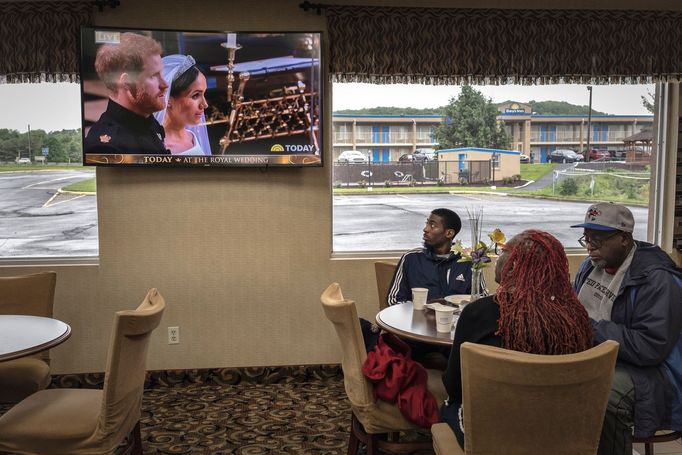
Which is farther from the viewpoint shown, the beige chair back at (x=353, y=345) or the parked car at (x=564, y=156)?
the parked car at (x=564, y=156)

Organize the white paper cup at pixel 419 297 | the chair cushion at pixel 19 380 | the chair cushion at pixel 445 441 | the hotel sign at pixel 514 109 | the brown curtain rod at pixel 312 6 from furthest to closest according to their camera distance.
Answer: the hotel sign at pixel 514 109
the brown curtain rod at pixel 312 6
the chair cushion at pixel 19 380
the white paper cup at pixel 419 297
the chair cushion at pixel 445 441

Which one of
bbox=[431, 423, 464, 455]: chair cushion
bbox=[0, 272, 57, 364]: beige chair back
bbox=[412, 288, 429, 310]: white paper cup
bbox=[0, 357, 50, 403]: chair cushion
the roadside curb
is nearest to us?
bbox=[431, 423, 464, 455]: chair cushion

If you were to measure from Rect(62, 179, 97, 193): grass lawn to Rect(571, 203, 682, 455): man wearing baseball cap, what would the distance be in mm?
3332

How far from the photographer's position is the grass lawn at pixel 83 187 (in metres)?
4.30

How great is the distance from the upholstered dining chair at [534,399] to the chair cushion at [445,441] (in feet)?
0.42

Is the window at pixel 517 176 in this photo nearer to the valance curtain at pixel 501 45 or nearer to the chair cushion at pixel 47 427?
the valance curtain at pixel 501 45

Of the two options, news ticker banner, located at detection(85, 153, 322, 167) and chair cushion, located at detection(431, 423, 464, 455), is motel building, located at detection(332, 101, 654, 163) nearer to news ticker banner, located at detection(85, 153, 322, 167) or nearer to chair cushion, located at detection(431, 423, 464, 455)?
news ticker banner, located at detection(85, 153, 322, 167)

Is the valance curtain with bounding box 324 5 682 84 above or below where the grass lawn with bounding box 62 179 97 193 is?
above

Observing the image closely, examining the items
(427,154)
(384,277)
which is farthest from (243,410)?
(427,154)

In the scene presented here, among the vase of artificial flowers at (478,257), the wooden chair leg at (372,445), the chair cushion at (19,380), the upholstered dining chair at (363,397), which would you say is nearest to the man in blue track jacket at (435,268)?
the vase of artificial flowers at (478,257)

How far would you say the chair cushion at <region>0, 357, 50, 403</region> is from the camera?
3.27 m

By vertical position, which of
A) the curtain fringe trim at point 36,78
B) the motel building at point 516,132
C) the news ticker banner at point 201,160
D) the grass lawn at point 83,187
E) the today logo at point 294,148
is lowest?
the grass lawn at point 83,187

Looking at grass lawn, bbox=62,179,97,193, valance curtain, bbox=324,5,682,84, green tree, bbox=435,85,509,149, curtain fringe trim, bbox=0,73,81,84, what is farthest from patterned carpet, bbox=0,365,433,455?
valance curtain, bbox=324,5,682,84

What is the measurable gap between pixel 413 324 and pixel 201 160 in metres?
1.97
